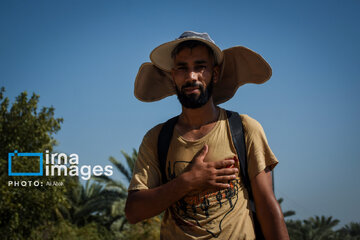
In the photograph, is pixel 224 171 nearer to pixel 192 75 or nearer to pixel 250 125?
pixel 250 125

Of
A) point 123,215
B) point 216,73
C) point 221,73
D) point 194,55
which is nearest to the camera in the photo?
point 194,55

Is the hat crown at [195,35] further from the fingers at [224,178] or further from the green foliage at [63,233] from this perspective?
the green foliage at [63,233]

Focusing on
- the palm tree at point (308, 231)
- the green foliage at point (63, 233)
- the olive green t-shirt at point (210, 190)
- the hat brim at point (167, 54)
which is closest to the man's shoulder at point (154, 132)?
the olive green t-shirt at point (210, 190)

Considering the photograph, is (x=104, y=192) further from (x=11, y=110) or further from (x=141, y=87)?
(x=141, y=87)

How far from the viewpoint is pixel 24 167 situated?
47.3 ft

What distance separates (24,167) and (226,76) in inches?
507

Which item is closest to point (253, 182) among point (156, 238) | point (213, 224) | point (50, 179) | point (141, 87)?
point (213, 224)

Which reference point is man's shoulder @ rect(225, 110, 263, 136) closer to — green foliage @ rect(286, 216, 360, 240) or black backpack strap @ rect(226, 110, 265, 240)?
black backpack strap @ rect(226, 110, 265, 240)

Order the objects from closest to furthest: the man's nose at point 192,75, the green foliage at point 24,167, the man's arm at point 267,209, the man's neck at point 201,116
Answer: the man's arm at point 267,209
the man's nose at point 192,75
the man's neck at point 201,116
the green foliage at point 24,167

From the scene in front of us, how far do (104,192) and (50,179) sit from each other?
26.5 ft

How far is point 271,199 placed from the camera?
262 cm

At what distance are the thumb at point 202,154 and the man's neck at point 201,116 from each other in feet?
1.06

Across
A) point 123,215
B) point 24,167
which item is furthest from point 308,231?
point 24,167

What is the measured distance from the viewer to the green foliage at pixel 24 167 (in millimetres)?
14438
